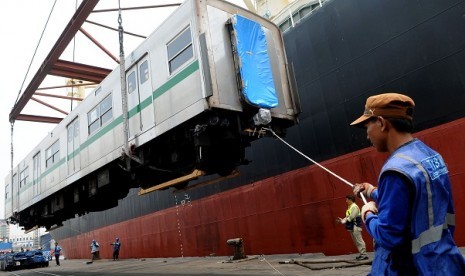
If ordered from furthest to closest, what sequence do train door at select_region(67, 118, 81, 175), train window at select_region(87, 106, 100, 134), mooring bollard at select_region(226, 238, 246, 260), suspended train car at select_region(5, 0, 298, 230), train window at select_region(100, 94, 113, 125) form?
mooring bollard at select_region(226, 238, 246, 260) → train door at select_region(67, 118, 81, 175) → train window at select_region(87, 106, 100, 134) → train window at select_region(100, 94, 113, 125) → suspended train car at select_region(5, 0, 298, 230)

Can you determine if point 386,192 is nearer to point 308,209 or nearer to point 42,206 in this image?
point 308,209

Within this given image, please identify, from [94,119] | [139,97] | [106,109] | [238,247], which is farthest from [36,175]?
[139,97]

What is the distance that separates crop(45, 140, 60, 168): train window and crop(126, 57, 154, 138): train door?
502cm

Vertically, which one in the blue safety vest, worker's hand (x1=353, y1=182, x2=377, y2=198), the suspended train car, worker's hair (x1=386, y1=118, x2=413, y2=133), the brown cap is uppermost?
the suspended train car

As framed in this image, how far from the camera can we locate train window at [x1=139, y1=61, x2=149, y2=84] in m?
7.11

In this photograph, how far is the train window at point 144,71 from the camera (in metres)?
7.11

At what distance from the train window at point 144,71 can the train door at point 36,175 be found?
7671 millimetres

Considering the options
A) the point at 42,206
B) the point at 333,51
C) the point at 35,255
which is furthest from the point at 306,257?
the point at 35,255

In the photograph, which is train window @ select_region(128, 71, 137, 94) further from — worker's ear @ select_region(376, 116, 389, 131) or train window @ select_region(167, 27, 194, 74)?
worker's ear @ select_region(376, 116, 389, 131)

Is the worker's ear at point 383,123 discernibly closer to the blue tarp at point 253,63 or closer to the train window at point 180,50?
the blue tarp at point 253,63

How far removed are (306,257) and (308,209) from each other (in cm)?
121

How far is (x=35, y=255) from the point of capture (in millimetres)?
21250

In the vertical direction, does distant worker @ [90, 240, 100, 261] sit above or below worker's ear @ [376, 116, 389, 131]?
below

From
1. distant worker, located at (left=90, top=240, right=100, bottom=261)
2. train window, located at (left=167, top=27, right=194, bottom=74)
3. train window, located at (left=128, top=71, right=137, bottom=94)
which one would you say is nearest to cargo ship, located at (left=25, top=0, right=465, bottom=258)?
train window, located at (left=167, top=27, right=194, bottom=74)
